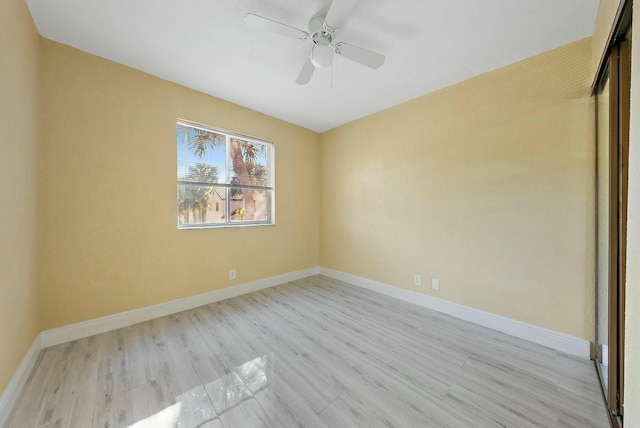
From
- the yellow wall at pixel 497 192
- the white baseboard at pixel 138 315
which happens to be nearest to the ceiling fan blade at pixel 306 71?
A: the yellow wall at pixel 497 192

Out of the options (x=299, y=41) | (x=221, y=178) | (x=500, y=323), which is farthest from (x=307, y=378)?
(x=299, y=41)

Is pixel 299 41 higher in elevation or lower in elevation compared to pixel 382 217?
higher

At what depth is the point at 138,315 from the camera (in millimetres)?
2373

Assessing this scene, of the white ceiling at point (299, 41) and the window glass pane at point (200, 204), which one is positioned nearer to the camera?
the white ceiling at point (299, 41)

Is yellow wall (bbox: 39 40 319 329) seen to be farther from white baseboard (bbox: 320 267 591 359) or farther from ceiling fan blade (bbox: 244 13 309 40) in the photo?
white baseboard (bbox: 320 267 591 359)

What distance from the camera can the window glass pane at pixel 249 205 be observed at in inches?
127

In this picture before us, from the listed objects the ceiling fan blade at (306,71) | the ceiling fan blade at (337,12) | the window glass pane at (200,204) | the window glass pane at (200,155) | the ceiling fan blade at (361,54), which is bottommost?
the window glass pane at (200,204)

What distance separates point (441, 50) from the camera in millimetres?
2025

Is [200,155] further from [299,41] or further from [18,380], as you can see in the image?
[18,380]

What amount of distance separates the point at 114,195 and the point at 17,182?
2.40ft

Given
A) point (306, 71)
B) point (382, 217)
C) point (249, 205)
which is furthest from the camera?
point (249, 205)

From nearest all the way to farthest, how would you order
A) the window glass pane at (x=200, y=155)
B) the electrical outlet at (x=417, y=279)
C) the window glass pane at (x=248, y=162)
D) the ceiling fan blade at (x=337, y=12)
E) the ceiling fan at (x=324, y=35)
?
the ceiling fan blade at (x=337, y=12)
the ceiling fan at (x=324, y=35)
the window glass pane at (x=200, y=155)
the electrical outlet at (x=417, y=279)
the window glass pane at (x=248, y=162)

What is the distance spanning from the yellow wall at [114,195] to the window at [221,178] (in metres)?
0.14

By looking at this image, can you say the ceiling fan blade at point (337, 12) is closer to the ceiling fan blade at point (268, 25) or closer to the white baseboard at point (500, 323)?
the ceiling fan blade at point (268, 25)
